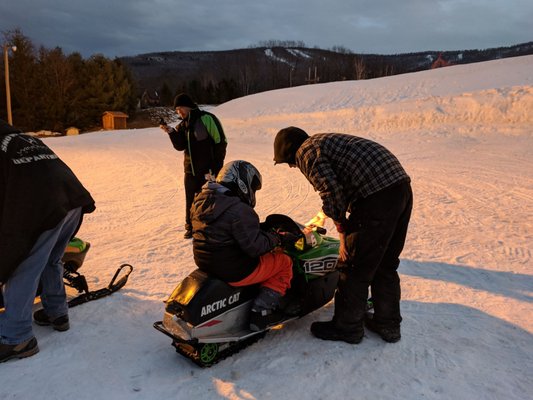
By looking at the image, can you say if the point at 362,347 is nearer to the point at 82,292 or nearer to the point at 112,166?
the point at 82,292

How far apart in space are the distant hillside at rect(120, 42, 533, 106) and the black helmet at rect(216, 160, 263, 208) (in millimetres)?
60598

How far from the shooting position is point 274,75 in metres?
84.6

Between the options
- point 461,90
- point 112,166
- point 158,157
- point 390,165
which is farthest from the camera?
point 461,90

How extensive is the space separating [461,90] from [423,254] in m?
17.9

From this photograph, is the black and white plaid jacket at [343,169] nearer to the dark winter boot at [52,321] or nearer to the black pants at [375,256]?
the black pants at [375,256]

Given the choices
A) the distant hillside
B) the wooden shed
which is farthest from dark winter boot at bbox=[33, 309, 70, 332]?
the distant hillside

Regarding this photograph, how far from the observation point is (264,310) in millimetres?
3621

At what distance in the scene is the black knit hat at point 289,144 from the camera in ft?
11.9

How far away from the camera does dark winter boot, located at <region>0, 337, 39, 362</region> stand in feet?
11.1

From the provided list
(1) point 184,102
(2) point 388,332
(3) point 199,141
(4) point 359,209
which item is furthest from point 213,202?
(1) point 184,102

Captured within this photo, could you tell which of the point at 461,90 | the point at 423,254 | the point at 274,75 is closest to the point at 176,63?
the point at 274,75

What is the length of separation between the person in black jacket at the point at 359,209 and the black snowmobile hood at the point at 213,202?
591mm

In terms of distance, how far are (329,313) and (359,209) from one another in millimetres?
1299

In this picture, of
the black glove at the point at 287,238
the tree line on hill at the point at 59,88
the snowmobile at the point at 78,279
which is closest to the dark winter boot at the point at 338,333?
the black glove at the point at 287,238
